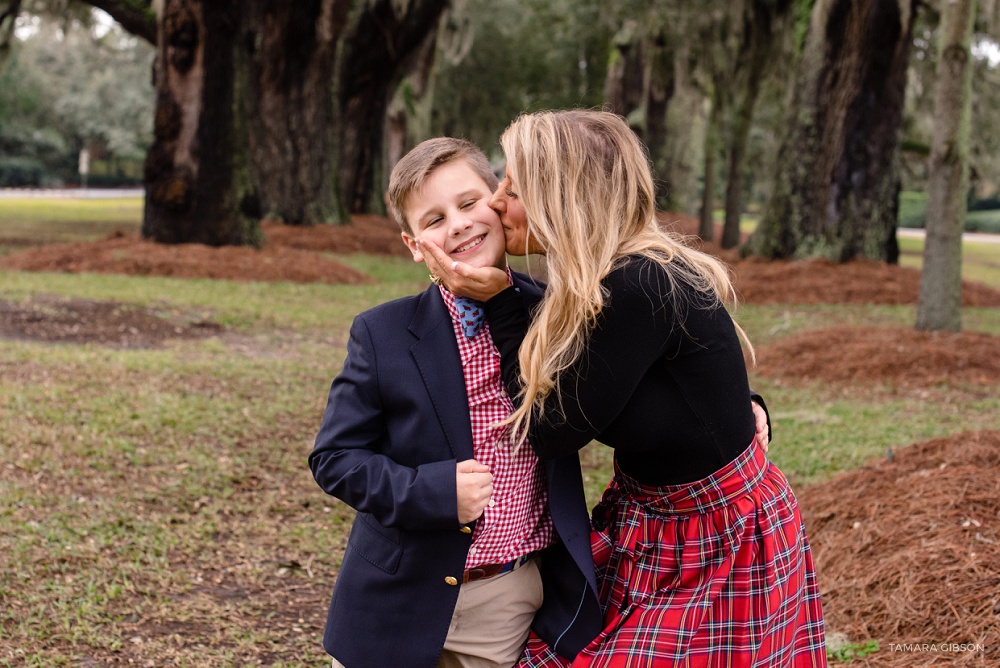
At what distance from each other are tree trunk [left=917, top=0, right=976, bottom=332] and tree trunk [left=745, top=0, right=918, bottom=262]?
379cm

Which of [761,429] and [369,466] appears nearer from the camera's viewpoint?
[369,466]

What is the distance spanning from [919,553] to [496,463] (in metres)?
2.12

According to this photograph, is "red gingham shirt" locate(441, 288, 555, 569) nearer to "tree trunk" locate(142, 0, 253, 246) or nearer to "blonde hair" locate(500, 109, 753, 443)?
"blonde hair" locate(500, 109, 753, 443)

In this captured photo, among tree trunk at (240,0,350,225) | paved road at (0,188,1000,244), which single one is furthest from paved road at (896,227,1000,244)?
tree trunk at (240,0,350,225)

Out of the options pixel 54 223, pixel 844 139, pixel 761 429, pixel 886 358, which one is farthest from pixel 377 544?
pixel 54 223

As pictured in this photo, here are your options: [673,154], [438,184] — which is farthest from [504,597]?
[673,154]

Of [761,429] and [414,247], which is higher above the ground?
[414,247]

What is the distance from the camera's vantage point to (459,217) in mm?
2145

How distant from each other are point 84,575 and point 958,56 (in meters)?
8.04

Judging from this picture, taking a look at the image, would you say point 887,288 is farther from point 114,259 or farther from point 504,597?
point 504,597

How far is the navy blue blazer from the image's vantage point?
6.61 ft

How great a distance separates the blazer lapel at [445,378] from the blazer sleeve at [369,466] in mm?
83

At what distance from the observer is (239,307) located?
1034 centimetres

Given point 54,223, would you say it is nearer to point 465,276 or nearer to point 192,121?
point 192,121
